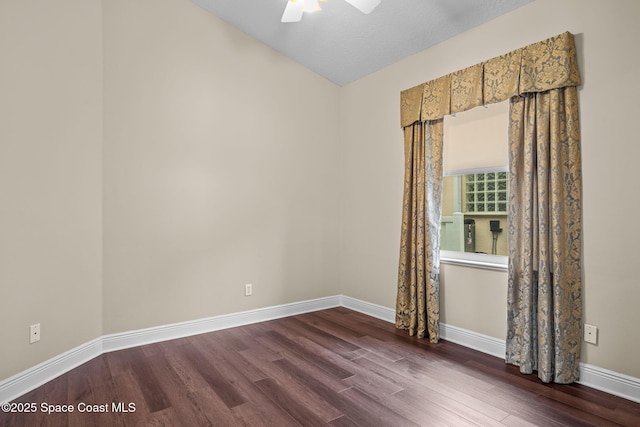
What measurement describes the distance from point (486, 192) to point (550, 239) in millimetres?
789

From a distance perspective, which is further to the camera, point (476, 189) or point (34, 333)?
point (476, 189)

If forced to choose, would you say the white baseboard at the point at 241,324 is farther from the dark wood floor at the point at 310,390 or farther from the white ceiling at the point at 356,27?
the white ceiling at the point at 356,27

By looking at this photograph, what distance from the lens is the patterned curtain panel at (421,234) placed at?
10.6 ft

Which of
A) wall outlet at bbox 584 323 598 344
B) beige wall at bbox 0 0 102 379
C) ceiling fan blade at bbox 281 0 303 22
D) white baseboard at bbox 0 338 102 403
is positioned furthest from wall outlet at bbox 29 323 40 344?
wall outlet at bbox 584 323 598 344

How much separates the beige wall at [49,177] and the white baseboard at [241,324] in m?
0.08

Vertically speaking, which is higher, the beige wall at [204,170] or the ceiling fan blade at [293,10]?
the ceiling fan blade at [293,10]

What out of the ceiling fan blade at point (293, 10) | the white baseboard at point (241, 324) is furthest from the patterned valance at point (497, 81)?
the white baseboard at point (241, 324)

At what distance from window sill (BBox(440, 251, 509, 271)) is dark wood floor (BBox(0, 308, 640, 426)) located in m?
0.72

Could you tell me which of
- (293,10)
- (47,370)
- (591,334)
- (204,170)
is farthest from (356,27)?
(47,370)

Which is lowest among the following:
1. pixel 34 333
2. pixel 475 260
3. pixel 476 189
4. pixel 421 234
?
pixel 34 333

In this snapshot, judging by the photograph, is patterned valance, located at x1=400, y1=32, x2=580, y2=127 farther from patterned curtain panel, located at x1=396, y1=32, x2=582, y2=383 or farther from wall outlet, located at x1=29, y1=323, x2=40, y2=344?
wall outlet, located at x1=29, y1=323, x2=40, y2=344

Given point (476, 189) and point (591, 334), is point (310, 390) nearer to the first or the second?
point (591, 334)

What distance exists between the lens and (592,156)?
2.33 meters

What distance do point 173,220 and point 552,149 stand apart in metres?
3.10
